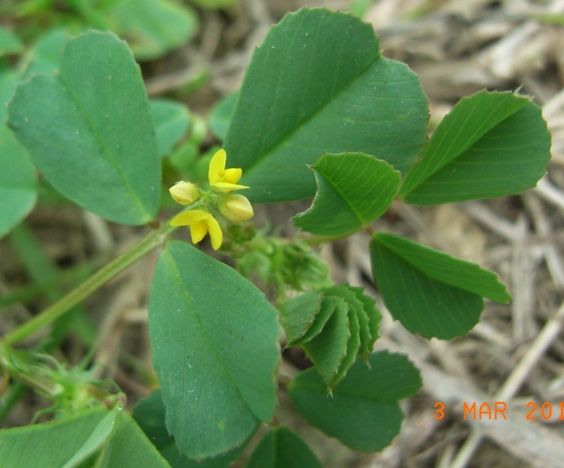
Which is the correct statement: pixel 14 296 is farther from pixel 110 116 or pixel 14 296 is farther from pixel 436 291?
pixel 436 291

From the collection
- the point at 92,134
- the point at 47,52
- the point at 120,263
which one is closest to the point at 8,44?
the point at 47,52

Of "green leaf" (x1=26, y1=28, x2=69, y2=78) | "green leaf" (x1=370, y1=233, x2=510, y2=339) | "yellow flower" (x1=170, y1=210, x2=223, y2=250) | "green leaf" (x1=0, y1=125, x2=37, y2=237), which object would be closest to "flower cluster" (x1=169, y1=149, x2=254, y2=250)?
"yellow flower" (x1=170, y1=210, x2=223, y2=250)

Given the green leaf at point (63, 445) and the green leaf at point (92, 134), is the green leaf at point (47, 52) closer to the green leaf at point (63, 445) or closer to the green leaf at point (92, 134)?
the green leaf at point (92, 134)

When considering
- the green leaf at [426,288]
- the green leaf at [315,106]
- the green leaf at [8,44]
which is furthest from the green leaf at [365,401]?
the green leaf at [8,44]

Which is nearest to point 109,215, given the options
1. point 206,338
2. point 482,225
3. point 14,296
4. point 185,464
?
point 206,338

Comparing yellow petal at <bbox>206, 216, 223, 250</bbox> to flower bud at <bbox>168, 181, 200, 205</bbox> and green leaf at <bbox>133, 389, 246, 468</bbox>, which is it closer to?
flower bud at <bbox>168, 181, 200, 205</bbox>

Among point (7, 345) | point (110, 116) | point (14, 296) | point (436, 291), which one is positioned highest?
point (110, 116)
